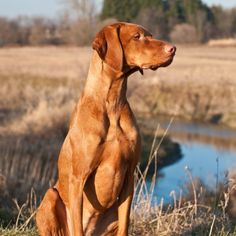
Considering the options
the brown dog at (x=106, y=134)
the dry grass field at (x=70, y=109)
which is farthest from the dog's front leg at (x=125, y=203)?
the dry grass field at (x=70, y=109)

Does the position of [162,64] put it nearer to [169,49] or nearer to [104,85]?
[169,49]

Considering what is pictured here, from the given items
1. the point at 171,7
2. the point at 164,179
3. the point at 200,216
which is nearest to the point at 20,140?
the point at 164,179

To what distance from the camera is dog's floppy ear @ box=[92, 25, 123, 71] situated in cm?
411

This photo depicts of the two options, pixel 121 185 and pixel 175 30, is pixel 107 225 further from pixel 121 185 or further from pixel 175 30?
pixel 175 30

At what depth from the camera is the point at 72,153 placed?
4324mm

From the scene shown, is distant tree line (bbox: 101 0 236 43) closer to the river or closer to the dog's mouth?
the river

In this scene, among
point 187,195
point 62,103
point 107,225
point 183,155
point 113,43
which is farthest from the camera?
point 62,103

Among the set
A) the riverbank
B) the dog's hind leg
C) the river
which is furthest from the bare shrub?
the dog's hind leg

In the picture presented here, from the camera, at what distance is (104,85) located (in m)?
4.30

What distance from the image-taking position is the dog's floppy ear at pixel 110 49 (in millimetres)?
4105

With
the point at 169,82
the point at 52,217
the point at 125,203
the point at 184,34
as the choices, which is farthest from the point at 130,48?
the point at 184,34

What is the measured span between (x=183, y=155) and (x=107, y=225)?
483 inches

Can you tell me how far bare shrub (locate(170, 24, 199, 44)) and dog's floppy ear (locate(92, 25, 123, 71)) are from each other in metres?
40.4

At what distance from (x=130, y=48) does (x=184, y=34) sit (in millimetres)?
44469
